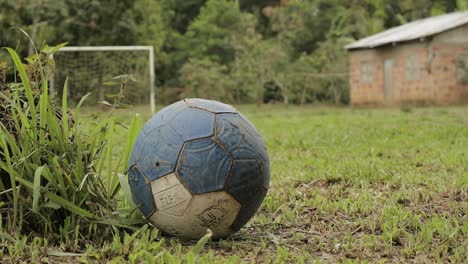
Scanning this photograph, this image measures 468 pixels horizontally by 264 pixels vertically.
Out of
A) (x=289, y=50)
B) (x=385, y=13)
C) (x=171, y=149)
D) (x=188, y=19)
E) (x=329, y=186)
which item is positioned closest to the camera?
(x=171, y=149)

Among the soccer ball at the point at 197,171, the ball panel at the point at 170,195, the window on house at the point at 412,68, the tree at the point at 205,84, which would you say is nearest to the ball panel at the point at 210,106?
the soccer ball at the point at 197,171

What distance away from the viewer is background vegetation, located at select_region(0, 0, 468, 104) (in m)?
27.2

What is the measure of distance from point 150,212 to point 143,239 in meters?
0.16

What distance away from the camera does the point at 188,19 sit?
132ft

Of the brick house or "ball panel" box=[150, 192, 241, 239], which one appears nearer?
"ball panel" box=[150, 192, 241, 239]

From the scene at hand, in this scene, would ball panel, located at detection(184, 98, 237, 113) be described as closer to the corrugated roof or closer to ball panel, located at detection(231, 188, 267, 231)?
ball panel, located at detection(231, 188, 267, 231)

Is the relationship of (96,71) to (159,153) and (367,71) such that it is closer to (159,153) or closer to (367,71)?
(367,71)

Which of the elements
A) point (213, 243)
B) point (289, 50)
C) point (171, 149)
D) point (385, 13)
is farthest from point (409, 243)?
point (385, 13)

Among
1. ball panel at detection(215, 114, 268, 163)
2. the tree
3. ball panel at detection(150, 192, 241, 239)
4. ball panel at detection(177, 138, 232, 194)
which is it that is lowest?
the tree

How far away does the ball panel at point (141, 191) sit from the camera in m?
3.58

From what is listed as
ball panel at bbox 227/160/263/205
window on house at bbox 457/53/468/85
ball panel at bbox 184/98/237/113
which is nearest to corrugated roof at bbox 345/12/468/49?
window on house at bbox 457/53/468/85

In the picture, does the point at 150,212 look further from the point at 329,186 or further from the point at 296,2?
the point at 296,2

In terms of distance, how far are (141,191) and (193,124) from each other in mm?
443

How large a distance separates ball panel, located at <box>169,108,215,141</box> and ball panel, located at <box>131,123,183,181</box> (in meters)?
0.04
